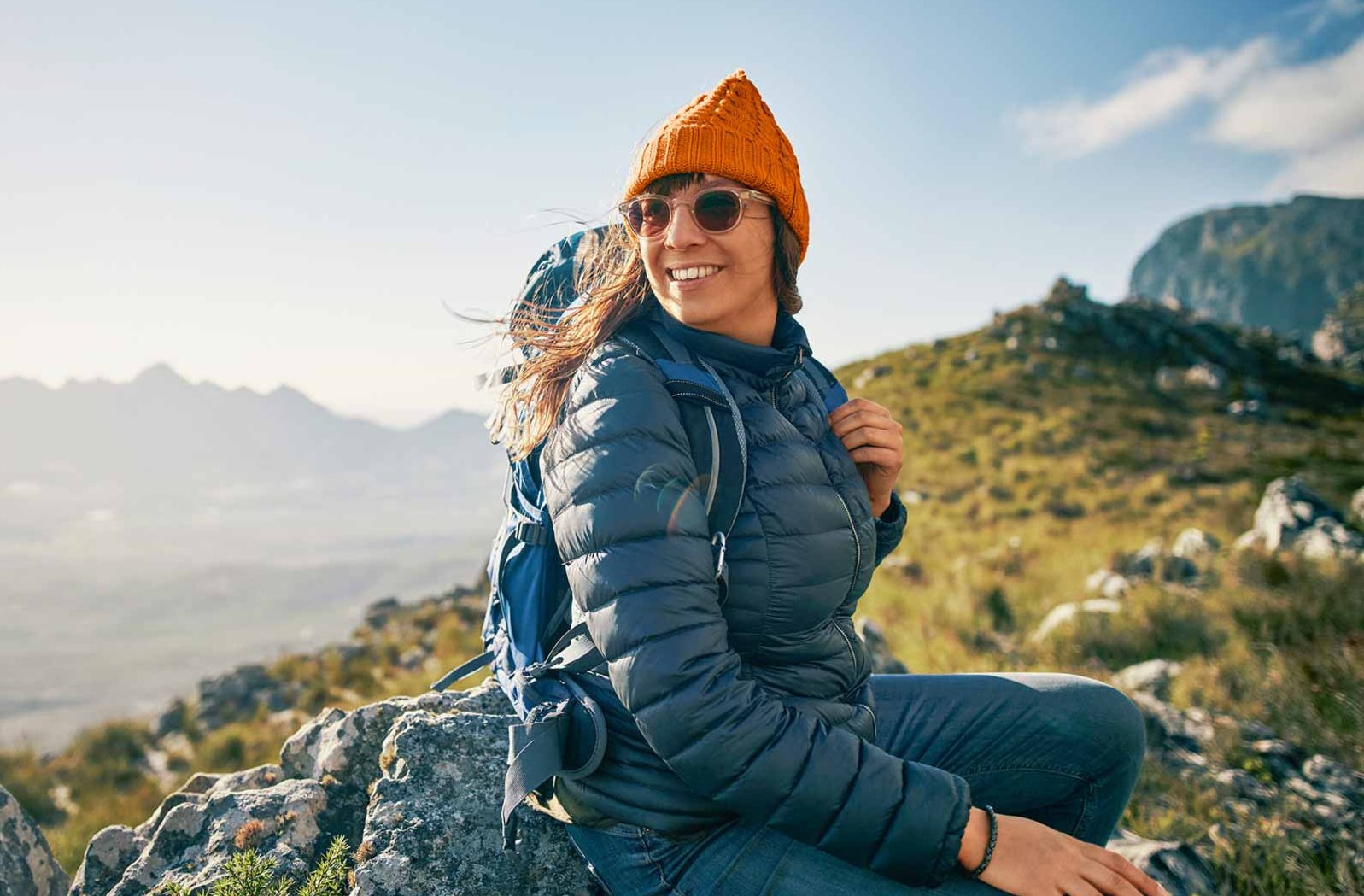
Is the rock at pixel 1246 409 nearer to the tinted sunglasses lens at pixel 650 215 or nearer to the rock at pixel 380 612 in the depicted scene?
the rock at pixel 380 612

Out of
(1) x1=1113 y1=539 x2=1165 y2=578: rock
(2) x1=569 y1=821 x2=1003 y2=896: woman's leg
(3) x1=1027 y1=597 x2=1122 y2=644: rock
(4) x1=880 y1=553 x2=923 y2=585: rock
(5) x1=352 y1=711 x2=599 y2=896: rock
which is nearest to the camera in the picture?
(2) x1=569 y1=821 x2=1003 y2=896: woman's leg

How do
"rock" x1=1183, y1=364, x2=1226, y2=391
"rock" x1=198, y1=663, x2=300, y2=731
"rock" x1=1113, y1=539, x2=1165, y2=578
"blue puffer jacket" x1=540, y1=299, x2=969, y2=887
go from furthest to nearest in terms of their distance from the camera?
"rock" x1=1183, y1=364, x2=1226, y2=391 → "rock" x1=198, y1=663, x2=300, y2=731 → "rock" x1=1113, y1=539, x2=1165, y2=578 → "blue puffer jacket" x1=540, y1=299, x2=969, y2=887

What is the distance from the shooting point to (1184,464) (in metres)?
15.4

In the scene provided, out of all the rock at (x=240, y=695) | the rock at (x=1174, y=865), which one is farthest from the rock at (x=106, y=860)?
the rock at (x=240, y=695)

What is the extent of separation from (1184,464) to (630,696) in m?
18.4

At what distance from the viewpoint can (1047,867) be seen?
130cm

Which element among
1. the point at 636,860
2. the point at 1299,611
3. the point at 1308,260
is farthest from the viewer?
the point at 1308,260

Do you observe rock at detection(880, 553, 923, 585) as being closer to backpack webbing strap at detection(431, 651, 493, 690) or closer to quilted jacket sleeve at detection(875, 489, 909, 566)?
quilted jacket sleeve at detection(875, 489, 909, 566)

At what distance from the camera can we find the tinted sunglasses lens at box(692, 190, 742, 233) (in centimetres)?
164

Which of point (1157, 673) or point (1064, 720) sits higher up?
point (1064, 720)

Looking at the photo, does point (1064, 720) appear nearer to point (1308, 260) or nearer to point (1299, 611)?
point (1299, 611)

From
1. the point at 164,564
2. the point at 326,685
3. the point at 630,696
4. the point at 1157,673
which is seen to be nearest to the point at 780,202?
the point at 630,696

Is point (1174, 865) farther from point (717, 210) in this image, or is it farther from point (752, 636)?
point (717, 210)

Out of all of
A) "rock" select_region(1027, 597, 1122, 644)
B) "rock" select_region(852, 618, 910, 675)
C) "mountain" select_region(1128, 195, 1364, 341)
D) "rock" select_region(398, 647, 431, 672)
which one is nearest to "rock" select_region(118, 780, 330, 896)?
"rock" select_region(852, 618, 910, 675)
